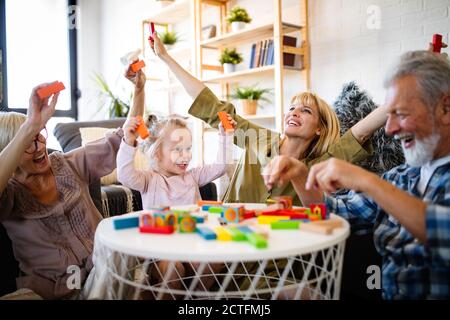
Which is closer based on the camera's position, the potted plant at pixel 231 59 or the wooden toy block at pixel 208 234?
the wooden toy block at pixel 208 234

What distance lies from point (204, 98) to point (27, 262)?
3.07 feet

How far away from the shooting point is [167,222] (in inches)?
39.0

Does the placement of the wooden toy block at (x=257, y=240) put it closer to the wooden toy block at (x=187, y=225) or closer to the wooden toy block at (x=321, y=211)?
the wooden toy block at (x=187, y=225)

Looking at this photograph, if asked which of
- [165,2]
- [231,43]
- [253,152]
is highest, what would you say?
[165,2]

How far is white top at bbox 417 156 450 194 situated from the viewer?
41.9 inches

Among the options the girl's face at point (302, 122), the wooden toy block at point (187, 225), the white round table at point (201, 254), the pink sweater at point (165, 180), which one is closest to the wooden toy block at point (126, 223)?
the white round table at point (201, 254)

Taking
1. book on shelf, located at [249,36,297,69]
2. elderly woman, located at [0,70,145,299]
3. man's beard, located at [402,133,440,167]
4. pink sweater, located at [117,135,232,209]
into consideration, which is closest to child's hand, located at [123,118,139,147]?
pink sweater, located at [117,135,232,209]

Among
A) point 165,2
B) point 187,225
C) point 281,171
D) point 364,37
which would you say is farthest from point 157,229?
point 165,2

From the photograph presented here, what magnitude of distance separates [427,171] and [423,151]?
0.27 feet

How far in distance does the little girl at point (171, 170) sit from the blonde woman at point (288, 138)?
116 mm

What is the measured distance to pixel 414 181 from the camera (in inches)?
45.4

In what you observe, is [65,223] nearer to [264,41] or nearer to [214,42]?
[264,41]

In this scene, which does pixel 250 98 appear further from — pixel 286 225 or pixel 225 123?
pixel 286 225

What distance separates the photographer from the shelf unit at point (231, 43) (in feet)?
9.92
